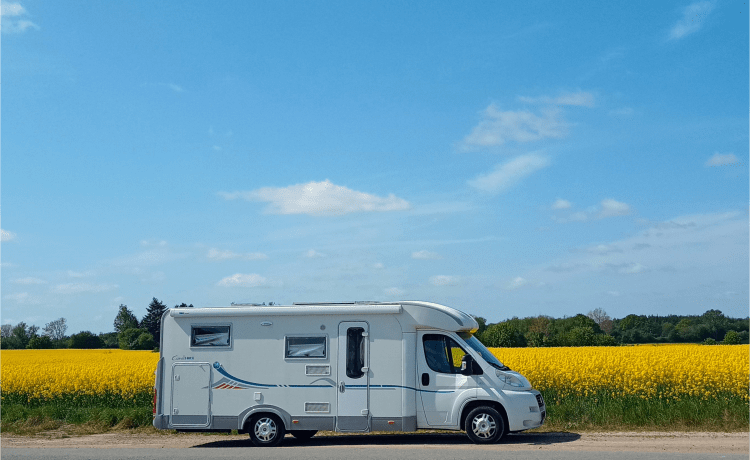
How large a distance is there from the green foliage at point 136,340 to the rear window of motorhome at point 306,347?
140ft

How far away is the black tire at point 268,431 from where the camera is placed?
14.4 m

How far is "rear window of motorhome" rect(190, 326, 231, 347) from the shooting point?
14797 millimetres

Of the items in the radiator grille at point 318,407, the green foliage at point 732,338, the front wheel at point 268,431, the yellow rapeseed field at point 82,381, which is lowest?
the front wheel at point 268,431

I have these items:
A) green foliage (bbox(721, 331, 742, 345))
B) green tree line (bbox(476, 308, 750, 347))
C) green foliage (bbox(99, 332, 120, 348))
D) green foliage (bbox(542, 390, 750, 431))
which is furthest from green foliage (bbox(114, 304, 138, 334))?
green foliage (bbox(542, 390, 750, 431))

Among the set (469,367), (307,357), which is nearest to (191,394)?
(307,357)

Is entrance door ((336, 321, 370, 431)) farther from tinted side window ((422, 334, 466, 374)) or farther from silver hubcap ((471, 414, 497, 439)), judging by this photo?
silver hubcap ((471, 414, 497, 439))

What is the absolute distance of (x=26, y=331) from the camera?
63.9 m

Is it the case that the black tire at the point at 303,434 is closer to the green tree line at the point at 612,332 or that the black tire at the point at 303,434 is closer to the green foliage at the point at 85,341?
the green tree line at the point at 612,332

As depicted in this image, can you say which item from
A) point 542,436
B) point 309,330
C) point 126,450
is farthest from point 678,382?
point 126,450

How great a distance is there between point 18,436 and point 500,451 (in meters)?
12.1

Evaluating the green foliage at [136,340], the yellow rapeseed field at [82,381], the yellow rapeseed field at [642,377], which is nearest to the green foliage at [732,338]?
the yellow rapeseed field at [642,377]

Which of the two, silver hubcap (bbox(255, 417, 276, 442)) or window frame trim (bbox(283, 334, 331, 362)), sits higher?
window frame trim (bbox(283, 334, 331, 362))

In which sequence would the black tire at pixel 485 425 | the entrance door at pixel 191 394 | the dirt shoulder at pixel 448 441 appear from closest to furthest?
1. the dirt shoulder at pixel 448 441
2. the black tire at pixel 485 425
3. the entrance door at pixel 191 394

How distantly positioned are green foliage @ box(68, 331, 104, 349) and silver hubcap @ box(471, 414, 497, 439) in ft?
175
